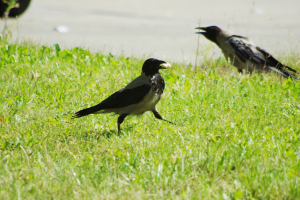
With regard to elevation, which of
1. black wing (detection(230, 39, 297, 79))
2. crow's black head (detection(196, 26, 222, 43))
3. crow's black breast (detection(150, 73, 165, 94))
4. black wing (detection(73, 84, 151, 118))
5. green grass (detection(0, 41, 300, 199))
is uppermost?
crow's black head (detection(196, 26, 222, 43))

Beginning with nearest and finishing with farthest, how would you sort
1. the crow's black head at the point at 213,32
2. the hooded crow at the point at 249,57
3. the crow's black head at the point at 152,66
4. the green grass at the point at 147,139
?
the green grass at the point at 147,139 → the crow's black head at the point at 152,66 → the hooded crow at the point at 249,57 → the crow's black head at the point at 213,32

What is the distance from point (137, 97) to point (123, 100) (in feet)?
0.53

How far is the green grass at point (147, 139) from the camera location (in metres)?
2.45

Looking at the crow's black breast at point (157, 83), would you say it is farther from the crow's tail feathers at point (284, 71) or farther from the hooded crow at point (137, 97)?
the crow's tail feathers at point (284, 71)

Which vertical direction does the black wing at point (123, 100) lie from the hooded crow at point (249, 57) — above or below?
below

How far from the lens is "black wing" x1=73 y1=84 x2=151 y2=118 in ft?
11.7

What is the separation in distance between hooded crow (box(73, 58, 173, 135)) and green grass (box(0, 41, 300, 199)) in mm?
200

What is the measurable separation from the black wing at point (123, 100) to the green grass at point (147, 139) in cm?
21

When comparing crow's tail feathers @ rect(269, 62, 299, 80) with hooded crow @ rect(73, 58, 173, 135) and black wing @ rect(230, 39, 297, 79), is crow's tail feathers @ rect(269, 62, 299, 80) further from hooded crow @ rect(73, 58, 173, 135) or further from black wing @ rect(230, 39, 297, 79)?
hooded crow @ rect(73, 58, 173, 135)

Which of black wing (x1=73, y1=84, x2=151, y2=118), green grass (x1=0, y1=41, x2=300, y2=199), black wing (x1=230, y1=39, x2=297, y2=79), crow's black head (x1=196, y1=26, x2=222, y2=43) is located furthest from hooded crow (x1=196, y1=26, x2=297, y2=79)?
black wing (x1=73, y1=84, x2=151, y2=118)

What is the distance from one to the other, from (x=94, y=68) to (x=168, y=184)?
11.3ft

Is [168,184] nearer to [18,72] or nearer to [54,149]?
[54,149]

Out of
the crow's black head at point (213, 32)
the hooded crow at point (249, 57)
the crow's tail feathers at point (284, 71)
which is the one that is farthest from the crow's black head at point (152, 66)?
the crow's black head at point (213, 32)

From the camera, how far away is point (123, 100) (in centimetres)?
362
